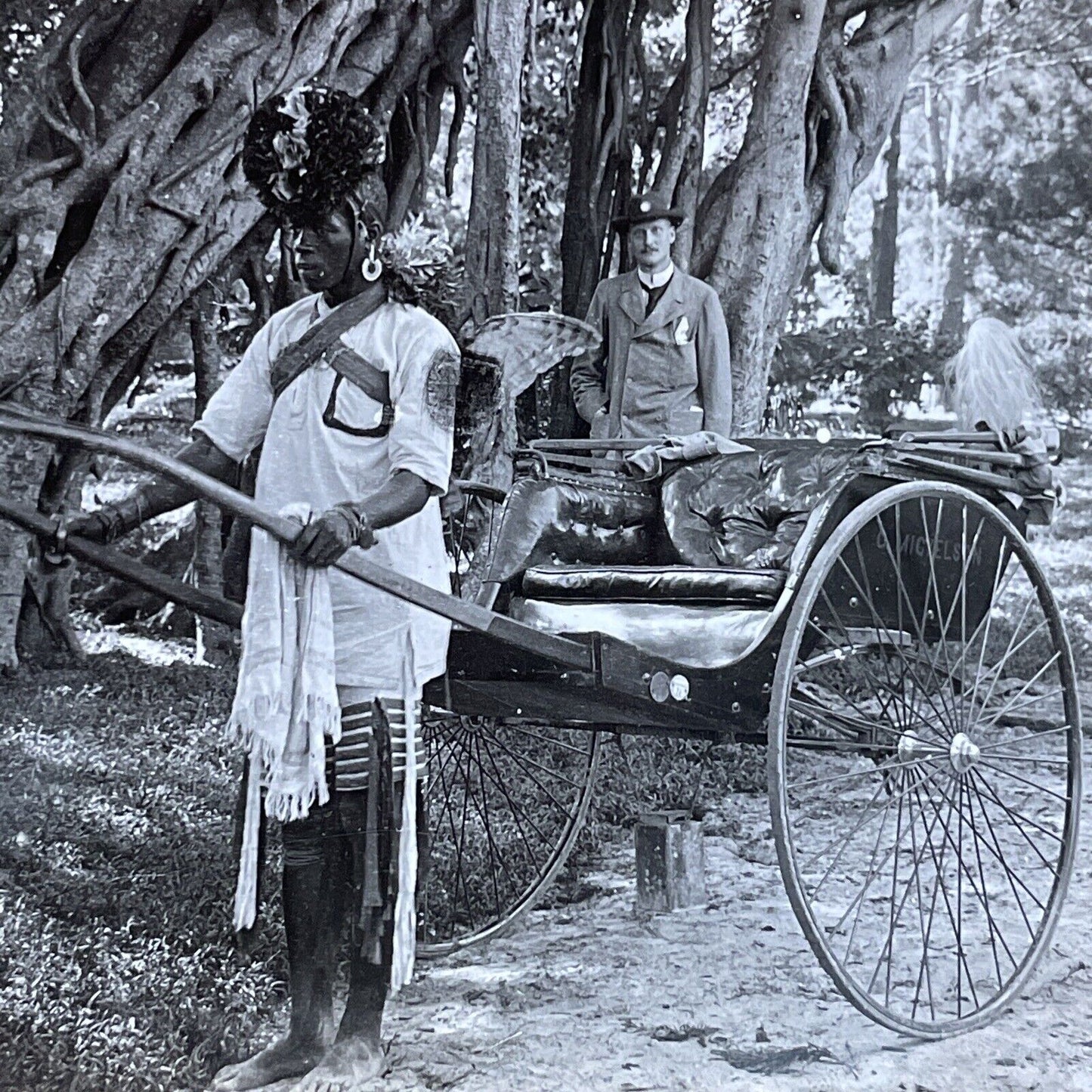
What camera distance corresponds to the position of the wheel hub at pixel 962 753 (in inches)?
120

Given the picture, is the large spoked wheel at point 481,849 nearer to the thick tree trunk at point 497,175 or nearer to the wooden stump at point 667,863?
the wooden stump at point 667,863

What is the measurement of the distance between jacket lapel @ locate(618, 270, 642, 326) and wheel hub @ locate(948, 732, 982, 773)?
205 cm

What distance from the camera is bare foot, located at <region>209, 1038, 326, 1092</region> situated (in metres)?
2.36

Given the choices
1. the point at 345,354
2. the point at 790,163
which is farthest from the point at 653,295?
the point at 345,354

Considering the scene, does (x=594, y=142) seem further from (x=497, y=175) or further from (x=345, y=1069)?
(x=345, y=1069)

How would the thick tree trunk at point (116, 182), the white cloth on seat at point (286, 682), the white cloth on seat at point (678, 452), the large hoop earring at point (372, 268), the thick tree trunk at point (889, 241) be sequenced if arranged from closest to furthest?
1. the white cloth on seat at point (286, 682)
2. the large hoop earring at point (372, 268)
3. the white cloth on seat at point (678, 452)
4. the thick tree trunk at point (116, 182)
5. the thick tree trunk at point (889, 241)

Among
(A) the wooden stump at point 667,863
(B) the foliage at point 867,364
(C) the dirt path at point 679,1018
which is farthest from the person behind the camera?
(B) the foliage at point 867,364

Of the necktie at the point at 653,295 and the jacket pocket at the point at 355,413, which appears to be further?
the necktie at the point at 653,295

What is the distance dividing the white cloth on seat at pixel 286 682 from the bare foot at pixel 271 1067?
0.76 feet

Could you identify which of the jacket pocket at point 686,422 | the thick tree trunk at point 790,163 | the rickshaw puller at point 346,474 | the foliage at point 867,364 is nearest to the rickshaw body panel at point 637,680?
the rickshaw puller at point 346,474

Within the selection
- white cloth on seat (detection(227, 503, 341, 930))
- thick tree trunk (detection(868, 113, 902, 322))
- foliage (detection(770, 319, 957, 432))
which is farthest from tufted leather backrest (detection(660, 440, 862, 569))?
thick tree trunk (detection(868, 113, 902, 322))

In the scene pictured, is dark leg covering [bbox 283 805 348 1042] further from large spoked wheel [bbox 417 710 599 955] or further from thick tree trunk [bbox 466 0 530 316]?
thick tree trunk [bbox 466 0 530 316]

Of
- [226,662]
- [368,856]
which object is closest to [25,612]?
[226,662]

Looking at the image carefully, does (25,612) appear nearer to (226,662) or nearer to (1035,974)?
(226,662)
